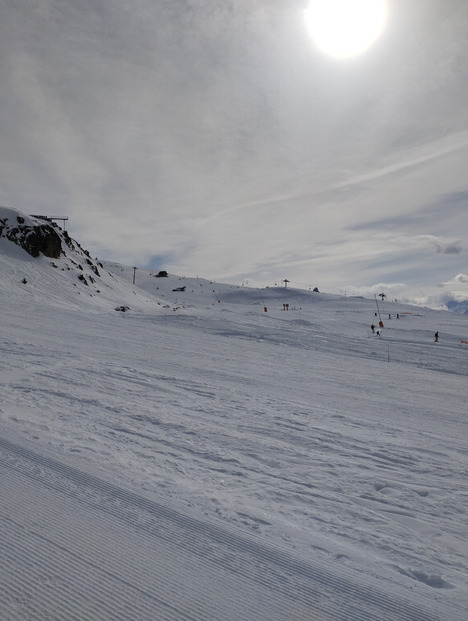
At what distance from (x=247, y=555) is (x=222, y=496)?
83 cm

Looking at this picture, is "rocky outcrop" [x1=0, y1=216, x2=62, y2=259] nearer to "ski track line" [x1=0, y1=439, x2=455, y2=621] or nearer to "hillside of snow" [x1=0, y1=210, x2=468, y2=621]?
"hillside of snow" [x1=0, y1=210, x2=468, y2=621]

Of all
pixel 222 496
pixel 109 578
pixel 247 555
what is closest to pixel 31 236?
pixel 222 496

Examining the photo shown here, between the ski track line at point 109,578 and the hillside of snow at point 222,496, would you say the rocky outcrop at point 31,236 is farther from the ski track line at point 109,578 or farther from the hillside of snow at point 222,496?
the ski track line at point 109,578

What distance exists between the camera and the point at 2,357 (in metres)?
8.62

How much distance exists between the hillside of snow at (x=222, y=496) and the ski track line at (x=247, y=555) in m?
0.01

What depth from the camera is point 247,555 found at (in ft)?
9.00

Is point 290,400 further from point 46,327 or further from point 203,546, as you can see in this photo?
point 46,327

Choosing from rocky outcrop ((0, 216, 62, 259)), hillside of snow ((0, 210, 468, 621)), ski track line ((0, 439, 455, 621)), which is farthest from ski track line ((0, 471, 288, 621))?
rocky outcrop ((0, 216, 62, 259))

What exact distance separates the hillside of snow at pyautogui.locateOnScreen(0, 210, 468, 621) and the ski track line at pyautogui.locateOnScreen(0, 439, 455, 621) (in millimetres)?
12

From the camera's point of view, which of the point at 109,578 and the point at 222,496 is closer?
the point at 109,578

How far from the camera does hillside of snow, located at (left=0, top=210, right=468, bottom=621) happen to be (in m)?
2.38

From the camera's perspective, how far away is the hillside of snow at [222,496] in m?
2.38

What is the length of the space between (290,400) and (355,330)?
22.3 metres

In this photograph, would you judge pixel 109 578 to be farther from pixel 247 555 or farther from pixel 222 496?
pixel 222 496
